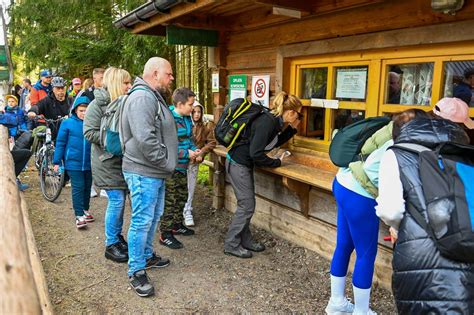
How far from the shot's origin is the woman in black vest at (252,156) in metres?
4.03

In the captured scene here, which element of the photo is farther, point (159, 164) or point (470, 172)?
point (159, 164)

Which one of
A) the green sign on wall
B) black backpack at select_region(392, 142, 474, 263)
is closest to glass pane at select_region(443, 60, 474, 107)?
black backpack at select_region(392, 142, 474, 263)

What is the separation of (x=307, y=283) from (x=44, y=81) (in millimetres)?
7294

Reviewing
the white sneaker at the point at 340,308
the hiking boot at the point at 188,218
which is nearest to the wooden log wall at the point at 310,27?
the hiking boot at the point at 188,218

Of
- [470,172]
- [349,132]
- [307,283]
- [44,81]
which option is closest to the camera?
[470,172]

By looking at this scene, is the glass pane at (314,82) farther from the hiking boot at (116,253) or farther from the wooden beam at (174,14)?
the hiking boot at (116,253)

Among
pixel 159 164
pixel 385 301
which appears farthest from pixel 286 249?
pixel 159 164

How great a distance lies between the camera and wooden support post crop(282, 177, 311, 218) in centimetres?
427

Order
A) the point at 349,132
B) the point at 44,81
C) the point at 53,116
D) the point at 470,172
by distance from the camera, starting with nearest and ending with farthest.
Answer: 1. the point at 470,172
2. the point at 349,132
3. the point at 53,116
4. the point at 44,81

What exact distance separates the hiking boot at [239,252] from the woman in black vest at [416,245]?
2.42 metres

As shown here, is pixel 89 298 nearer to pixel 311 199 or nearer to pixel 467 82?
pixel 311 199

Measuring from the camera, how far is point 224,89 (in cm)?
593

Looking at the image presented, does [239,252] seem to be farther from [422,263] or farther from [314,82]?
[422,263]

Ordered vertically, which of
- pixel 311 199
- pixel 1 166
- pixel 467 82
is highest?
pixel 467 82
